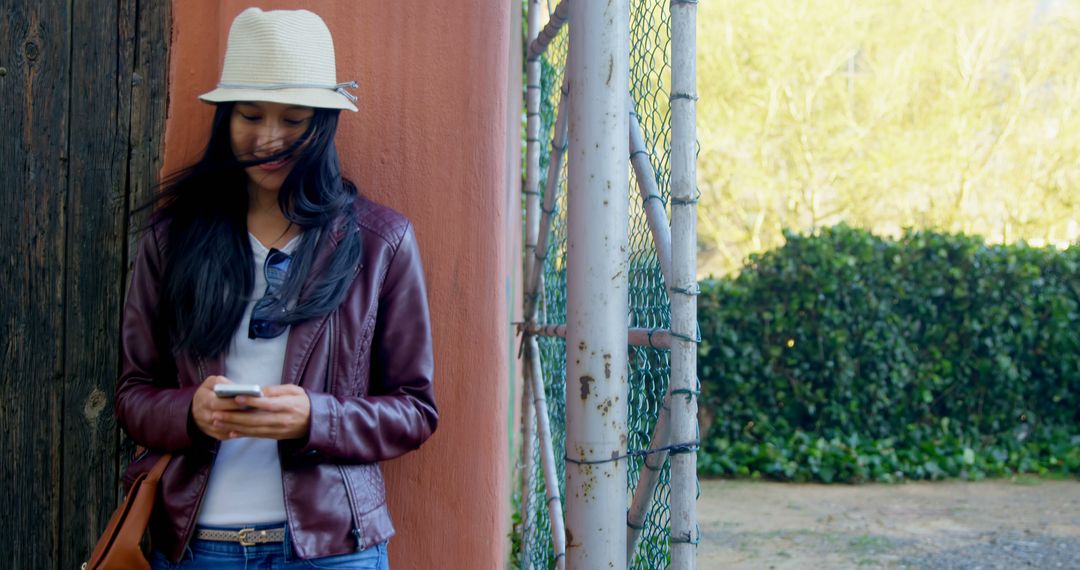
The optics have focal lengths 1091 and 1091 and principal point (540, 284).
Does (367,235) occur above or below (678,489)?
above

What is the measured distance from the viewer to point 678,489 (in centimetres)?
225

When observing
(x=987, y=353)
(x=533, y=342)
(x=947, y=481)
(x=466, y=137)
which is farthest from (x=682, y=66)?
(x=987, y=353)

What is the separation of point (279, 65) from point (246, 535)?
88cm

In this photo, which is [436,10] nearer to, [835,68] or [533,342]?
[533,342]

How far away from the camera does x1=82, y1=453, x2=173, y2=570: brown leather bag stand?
194 centimetres

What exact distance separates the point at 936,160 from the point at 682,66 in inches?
686

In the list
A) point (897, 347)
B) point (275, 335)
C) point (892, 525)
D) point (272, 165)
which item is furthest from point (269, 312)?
point (897, 347)

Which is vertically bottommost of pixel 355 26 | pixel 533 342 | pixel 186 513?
pixel 186 513

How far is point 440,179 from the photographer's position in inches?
102

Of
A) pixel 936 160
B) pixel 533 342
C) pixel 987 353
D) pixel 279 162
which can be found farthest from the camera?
pixel 936 160

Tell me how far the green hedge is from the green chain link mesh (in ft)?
12.7

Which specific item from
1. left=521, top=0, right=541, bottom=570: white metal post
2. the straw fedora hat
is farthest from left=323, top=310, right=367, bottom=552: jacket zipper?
left=521, top=0, right=541, bottom=570: white metal post

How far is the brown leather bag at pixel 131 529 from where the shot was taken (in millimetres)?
1944

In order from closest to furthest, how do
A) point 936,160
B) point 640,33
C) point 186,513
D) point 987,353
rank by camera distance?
point 186,513 → point 640,33 → point 987,353 → point 936,160
